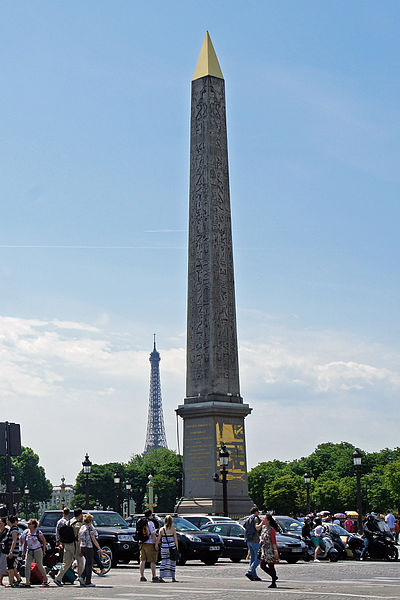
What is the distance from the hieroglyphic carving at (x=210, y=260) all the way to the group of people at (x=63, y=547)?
65.5ft

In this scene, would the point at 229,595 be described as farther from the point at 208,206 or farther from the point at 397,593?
the point at 208,206

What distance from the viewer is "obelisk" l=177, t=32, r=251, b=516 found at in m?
42.2

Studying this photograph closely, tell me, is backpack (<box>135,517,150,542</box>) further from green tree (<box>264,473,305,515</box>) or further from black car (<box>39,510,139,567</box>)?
green tree (<box>264,473,305,515</box>)

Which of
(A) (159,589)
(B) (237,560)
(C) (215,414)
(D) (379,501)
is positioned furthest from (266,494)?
(A) (159,589)

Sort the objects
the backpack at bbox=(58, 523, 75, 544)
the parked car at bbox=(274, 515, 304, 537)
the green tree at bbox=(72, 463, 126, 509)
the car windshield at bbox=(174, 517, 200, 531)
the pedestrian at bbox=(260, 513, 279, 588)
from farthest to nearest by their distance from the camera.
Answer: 1. the green tree at bbox=(72, 463, 126, 509)
2. the parked car at bbox=(274, 515, 304, 537)
3. the car windshield at bbox=(174, 517, 200, 531)
4. the backpack at bbox=(58, 523, 75, 544)
5. the pedestrian at bbox=(260, 513, 279, 588)

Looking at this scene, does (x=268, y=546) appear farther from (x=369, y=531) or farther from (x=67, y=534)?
(x=369, y=531)

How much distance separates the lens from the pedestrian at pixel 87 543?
2089cm

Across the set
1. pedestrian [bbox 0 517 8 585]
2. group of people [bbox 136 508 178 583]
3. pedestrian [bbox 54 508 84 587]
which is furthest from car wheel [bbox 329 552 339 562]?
pedestrian [bbox 0 517 8 585]

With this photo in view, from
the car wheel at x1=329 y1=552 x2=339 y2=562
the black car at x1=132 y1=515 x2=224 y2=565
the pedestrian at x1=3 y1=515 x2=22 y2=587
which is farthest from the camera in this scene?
the car wheel at x1=329 y1=552 x2=339 y2=562

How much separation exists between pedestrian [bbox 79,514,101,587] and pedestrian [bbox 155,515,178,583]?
164cm

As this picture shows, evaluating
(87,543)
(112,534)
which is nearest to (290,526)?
(112,534)

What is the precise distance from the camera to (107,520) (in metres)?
27.7

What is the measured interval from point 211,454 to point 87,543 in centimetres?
2133

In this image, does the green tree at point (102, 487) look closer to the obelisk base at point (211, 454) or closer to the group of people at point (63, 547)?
the obelisk base at point (211, 454)
